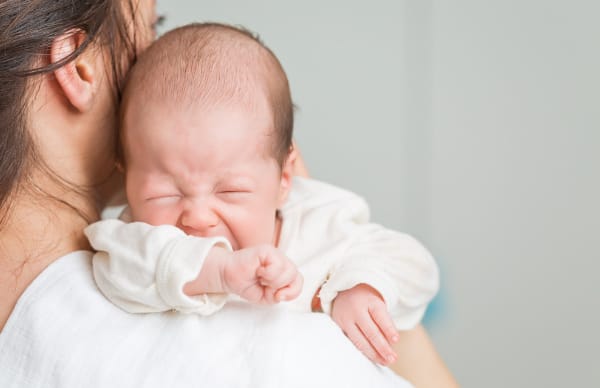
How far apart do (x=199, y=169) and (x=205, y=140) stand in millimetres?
31

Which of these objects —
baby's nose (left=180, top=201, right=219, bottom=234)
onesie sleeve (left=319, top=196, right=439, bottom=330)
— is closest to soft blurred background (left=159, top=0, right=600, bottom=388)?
onesie sleeve (left=319, top=196, right=439, bottom=330)

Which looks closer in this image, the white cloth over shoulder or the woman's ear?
the white cloth over shoulder

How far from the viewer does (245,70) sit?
2.84 ft

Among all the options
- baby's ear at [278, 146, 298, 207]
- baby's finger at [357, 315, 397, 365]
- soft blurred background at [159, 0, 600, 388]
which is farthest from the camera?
soft blurred background at [159, 0, 600, 388]

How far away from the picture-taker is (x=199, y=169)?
2.64 feet

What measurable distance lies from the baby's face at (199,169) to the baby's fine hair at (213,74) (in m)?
0.02

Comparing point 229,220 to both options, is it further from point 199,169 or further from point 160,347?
point 160,347

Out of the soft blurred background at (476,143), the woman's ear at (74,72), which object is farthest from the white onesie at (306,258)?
the soft blurred background at (476,143)

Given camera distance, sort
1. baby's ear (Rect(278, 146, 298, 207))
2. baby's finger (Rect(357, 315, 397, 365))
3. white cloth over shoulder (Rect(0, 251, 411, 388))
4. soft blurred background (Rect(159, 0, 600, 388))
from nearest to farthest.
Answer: white cloth over shoulder (Rect(0, 251, 411, 388))
baby's finger (Rect(357, 315, 397, 365))
baby's ear (Rect(278, 146, 298, 207))
soft blurred background (Rect(159, 0, 600, 388))

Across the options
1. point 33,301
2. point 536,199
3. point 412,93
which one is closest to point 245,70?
point 33,301

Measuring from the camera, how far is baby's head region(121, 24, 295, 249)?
805 millimetres

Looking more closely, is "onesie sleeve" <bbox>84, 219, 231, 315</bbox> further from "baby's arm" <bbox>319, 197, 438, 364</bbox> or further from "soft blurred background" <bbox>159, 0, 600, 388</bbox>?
"soft blurred background" <bbox>159, 0, 600, 388</bbox>

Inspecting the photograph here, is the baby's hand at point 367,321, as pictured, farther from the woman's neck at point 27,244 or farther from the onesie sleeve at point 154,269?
the woman's neck at point 27,244

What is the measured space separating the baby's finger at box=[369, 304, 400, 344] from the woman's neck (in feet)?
1.05
